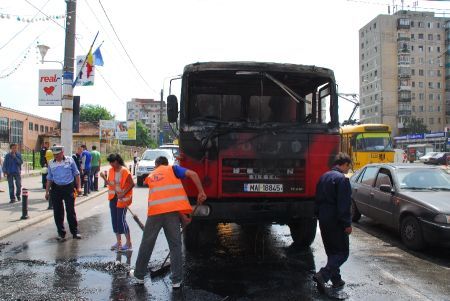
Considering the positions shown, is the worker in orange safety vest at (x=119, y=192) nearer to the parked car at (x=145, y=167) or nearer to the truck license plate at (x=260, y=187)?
the truck license plate at (x=260, y=187)

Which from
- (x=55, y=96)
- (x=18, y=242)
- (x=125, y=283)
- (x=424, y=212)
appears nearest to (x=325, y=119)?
(x=424, y=212)

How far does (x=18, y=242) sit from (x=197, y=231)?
12.1 ft

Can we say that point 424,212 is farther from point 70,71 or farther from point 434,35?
point 434,35

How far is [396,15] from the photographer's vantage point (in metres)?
104

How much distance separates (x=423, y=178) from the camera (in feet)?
29.6

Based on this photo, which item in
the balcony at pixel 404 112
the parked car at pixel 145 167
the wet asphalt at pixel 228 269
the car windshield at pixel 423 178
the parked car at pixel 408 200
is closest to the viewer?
the wet asphalt at pixel 228 269

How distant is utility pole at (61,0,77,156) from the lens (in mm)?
13602

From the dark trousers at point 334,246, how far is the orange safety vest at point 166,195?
177 centimetres

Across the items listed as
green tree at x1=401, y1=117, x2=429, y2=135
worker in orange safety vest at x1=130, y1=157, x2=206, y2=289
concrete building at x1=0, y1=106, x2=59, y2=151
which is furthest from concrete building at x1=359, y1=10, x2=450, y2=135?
worker in orange safety vest at x1=130, y1=157, x2=206, y2=289

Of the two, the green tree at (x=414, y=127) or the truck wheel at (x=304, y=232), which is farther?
the green tree at (x=414, y=127)

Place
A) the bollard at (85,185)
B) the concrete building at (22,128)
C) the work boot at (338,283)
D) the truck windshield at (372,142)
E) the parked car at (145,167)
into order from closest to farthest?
the work boot at (338,283) → the bollard at (85,185) → the parked car at (145,167) → the truck windshield at (372,142) → the concrete building at (22,128)

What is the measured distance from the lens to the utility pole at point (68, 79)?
A: 535 inches

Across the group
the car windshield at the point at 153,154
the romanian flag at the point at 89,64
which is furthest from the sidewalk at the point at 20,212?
the car windshield at the point at 153,154

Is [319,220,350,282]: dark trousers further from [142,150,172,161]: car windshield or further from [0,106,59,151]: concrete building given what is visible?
[0,106,59,151]: concrete building
